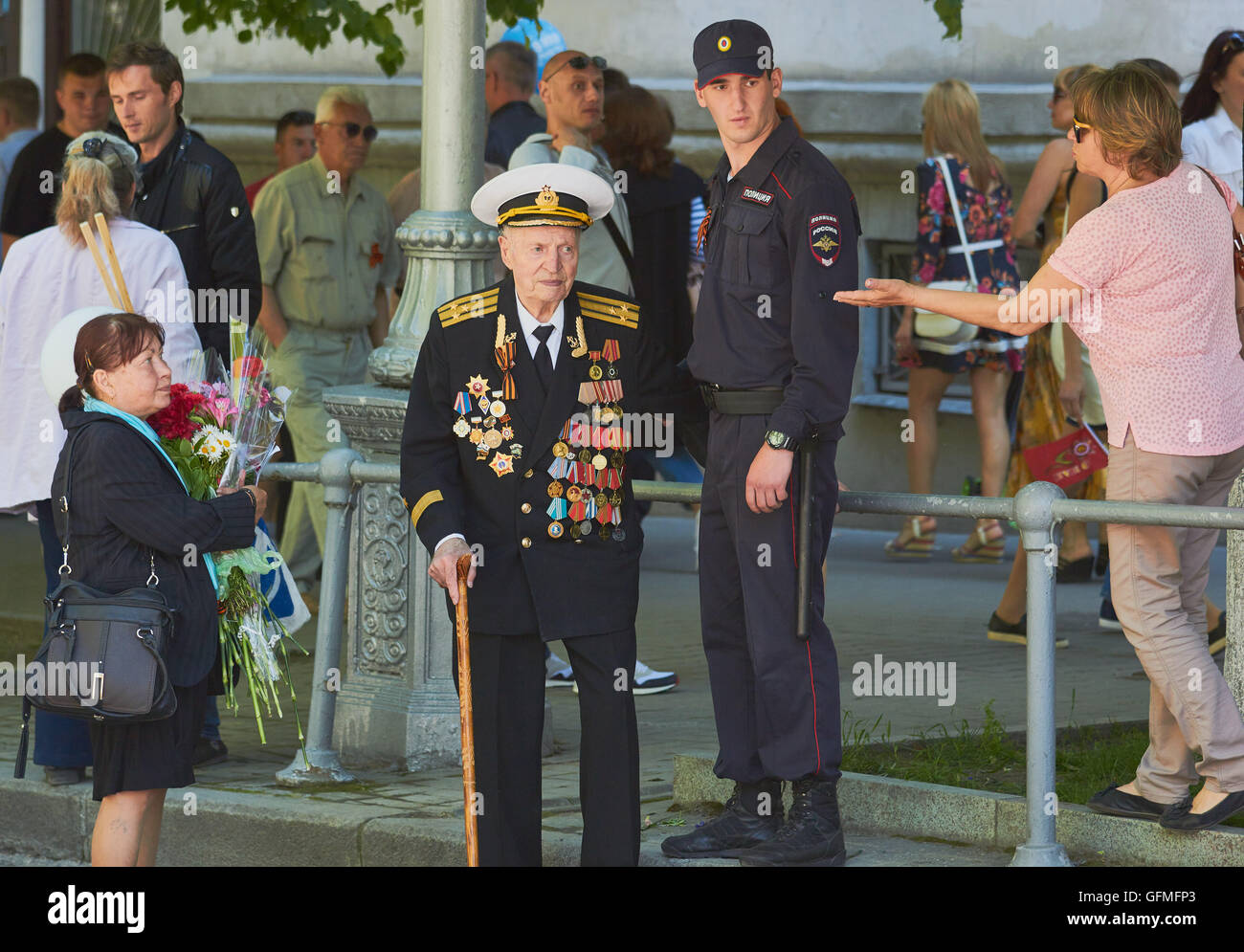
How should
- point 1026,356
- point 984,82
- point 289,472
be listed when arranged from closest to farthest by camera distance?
1. point 289,472
2. point 1026,356
3. point 984,82

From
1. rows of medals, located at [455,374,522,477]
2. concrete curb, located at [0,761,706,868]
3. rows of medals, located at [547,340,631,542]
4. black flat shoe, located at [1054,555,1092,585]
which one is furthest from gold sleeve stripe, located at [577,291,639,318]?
black flat shoe, located at [1054,555,1092,585]

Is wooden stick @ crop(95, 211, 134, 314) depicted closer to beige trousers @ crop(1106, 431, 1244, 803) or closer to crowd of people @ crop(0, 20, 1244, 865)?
crowd of people @ crop(0, 20, 1244, 865)

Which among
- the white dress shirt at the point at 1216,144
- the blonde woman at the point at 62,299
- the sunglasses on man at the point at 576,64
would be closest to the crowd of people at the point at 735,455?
the blonde woman at the point at 62,299

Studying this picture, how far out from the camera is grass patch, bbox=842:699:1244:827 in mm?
5902

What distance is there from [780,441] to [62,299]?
249 centimetres

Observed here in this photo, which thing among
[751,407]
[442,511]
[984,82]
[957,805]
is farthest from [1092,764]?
Answer: [984,82]

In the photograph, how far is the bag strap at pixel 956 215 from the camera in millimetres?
9477

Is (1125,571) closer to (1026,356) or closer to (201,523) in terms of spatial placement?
(201,523)

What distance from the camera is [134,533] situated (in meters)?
5.14

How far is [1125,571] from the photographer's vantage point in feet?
17.1

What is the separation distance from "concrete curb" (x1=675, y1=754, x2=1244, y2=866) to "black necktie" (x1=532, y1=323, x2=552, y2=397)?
133 cm

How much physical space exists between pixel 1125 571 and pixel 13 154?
24.0 ft

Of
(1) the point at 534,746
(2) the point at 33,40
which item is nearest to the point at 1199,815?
(1) the point at 534,746
